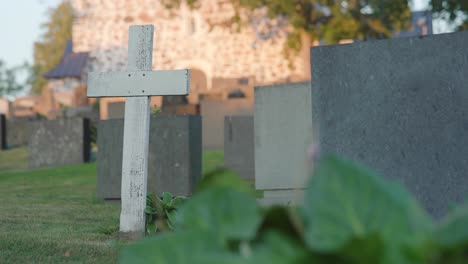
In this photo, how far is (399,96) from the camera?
5.11 metres

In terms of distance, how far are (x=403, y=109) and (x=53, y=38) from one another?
5963cm

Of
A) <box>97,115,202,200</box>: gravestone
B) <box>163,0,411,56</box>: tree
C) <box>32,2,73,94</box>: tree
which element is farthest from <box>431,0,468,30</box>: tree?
<box>32,2,73,94</box>: tree

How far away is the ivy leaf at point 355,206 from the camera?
95 cm

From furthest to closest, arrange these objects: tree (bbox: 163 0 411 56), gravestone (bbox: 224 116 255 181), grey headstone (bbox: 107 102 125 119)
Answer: tree (bbox: 163 0 411 56) < grey headstone (bbox: 107 102 125 119) < gravestone (bbox: 224 116 255 181)

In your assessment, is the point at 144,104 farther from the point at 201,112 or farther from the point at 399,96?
the point at 201,112

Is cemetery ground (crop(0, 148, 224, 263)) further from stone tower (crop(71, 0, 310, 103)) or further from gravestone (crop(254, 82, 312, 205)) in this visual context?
stone tower (crop(71, 0, 310, 103))

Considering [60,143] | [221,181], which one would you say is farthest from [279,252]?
[60,143]

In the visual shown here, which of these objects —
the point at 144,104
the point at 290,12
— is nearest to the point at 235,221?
the point at 144,104

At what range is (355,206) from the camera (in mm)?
962

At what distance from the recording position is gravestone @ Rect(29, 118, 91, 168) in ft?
49.3

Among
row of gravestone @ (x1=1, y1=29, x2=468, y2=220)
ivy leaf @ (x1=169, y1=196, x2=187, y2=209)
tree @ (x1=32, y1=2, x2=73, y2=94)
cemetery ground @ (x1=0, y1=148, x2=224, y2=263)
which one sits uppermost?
tree @ (x1=32, y1=2, x2=73, y2=94)

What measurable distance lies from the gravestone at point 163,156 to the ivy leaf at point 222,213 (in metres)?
7.92

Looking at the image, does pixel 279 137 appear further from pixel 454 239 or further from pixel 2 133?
pixel 2 133

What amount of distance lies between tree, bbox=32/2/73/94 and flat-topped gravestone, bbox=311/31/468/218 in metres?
54.7
